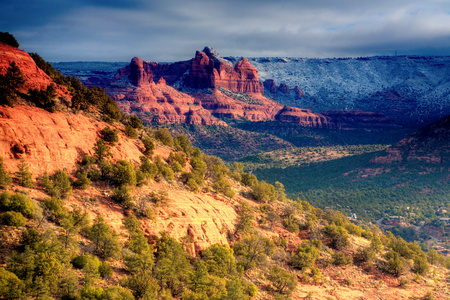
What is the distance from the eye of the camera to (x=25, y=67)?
28.6 metres

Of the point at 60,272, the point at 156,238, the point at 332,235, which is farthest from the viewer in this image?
the point at 332,235

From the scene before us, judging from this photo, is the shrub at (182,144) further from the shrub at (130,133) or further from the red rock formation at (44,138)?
the red rock formation at (44,138)

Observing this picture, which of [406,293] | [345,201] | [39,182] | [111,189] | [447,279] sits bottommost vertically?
[345,201]

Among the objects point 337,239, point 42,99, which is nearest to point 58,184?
point 42,99

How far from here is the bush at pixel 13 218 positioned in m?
17.5

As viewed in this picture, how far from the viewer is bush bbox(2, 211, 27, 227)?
689 inches

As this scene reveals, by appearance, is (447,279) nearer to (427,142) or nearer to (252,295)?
(252,295)

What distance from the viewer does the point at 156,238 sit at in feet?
78.7

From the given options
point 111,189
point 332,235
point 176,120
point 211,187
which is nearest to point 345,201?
point 332,235

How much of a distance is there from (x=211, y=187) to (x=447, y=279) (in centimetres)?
3493

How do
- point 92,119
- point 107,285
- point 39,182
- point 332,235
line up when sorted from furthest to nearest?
1. point 332,235
2. point 92,119
3. point 39,182
4. point 107,285

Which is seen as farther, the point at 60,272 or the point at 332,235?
the point at 332,235

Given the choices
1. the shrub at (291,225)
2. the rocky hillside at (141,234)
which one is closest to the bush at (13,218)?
the rocky hillside at (141,234)

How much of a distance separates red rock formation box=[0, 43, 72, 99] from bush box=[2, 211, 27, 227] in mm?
14730
